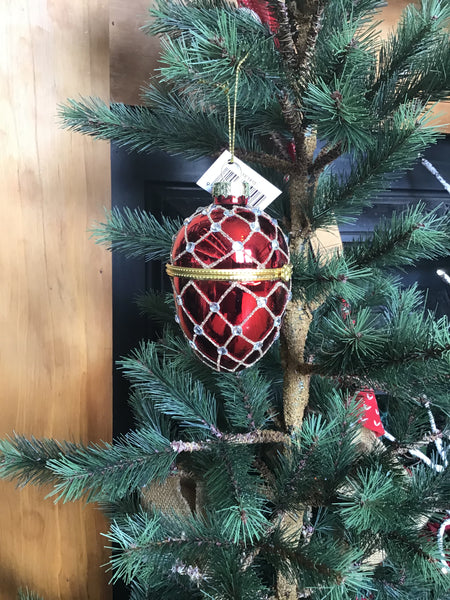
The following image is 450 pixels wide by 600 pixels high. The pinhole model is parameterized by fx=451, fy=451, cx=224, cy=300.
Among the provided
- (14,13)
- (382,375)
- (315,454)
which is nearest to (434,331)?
(382,375)

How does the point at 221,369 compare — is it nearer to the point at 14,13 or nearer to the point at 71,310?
the point at 71,310

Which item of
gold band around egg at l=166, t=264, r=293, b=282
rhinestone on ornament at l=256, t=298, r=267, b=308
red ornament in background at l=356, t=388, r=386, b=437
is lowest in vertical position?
red ornament in background at l=356, t=388, r=386, b=437

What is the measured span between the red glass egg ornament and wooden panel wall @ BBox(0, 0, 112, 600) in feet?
1.45

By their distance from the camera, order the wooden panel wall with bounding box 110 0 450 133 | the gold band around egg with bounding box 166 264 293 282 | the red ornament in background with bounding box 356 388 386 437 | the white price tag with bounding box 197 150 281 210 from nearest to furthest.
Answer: the gold band around egg with bounding box 166 264 293 282 → the white price tag with bounding box 197 150 281 210 → the red ornament in background with bounding box 356 388 386 437 → the wooden panel wall with bounding box 110 0 450 133

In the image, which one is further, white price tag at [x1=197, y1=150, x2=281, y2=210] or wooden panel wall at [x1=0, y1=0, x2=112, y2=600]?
wooden panel wall at [x1=0, y1=0, x2=112, y2=600]

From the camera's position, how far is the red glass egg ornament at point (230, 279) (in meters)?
0.45

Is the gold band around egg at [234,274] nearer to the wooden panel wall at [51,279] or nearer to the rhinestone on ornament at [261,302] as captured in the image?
the rhinestone on ornament at [261,302]

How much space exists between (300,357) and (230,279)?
9.4 inches

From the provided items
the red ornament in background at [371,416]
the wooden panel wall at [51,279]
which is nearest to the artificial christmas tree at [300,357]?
the red ornament in background at [371,416]

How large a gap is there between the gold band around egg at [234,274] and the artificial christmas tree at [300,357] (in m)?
0.08

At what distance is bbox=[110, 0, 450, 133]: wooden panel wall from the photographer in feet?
2.68

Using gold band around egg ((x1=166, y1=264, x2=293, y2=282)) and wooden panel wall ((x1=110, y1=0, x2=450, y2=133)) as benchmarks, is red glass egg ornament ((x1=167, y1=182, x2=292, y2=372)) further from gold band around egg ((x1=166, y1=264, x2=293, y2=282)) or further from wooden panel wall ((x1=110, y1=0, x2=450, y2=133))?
wooden panel wall ((x1=110, y1=0, x2=450, y2=133))

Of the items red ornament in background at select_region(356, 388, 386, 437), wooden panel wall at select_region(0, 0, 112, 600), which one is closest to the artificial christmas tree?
red ornament in background at select_region(356, 388, 386, 437)

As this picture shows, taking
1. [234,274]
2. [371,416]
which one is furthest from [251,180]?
[371,416]
